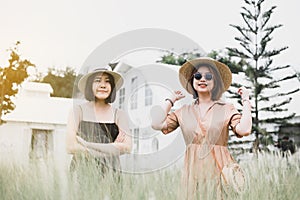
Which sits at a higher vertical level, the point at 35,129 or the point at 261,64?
the point at 261,64

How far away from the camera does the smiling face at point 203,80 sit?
5.40 feet

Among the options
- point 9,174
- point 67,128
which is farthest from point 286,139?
point 9,174

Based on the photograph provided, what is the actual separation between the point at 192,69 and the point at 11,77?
0.69 metres

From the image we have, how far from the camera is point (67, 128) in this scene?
1.68 m

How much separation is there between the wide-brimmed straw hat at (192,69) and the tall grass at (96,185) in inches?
12.1

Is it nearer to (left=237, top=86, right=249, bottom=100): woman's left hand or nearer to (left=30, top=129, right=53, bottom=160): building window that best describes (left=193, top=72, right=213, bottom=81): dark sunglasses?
(left=237, top=86, right=249, bottom=100): woman's left hand

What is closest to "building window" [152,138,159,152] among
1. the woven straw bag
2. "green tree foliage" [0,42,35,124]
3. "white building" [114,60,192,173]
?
"white building" [114,60,192,173]

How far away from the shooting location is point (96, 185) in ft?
5.38

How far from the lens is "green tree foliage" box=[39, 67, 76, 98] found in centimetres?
175

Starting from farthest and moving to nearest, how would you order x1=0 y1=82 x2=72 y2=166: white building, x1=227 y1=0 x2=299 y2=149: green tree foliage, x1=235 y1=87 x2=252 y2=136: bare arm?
x1=227 y1=0 x2=299 y2=149: green tree foliage, x1=0 y1=82 x2=72 y2=166: white building, x1=235 y1=87 x2=252 y2=136: bare arm

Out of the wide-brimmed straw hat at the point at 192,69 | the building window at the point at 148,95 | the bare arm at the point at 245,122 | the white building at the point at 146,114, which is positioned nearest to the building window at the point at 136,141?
the white building at the point at 146,114

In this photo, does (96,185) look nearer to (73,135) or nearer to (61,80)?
(73,135)

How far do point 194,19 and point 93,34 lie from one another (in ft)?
1.35

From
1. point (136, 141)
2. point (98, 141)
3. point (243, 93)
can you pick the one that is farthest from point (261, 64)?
point (98, 141)
